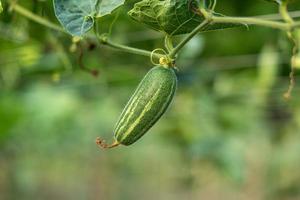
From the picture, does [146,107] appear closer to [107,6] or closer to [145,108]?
[145,108]

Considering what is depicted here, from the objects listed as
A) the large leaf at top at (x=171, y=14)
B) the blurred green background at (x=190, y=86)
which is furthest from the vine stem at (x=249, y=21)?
the blurred green background at (x=190, y=86)

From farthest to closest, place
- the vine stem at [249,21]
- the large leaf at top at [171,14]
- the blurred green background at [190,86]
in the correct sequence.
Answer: the blurred green background at [190,86]
the large leaf at top at [171,14]
the vine stem at [249,21]

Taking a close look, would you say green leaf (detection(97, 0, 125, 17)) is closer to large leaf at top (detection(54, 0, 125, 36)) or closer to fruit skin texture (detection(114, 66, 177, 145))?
large leaf at top (detection(54, 0, 125, 36))

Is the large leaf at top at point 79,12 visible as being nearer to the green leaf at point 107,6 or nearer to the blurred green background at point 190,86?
the green leaf at point 107,6

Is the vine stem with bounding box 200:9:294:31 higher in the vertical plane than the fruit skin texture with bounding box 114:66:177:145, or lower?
higher

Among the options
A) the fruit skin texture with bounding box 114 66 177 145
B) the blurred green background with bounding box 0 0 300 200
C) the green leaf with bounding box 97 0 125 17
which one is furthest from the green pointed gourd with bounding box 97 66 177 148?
the blurred green background with bounding box 0 0 300 200

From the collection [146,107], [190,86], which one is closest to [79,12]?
[146,107]
